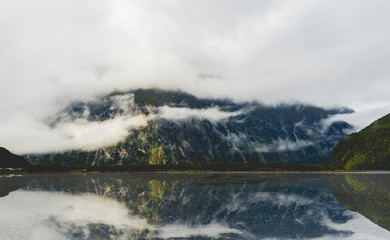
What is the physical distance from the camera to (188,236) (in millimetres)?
50125

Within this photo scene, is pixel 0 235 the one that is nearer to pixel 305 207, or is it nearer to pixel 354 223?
pixel 354 223

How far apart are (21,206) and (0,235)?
4193 cm

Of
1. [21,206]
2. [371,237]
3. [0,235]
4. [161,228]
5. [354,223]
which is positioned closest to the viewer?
[371,237]

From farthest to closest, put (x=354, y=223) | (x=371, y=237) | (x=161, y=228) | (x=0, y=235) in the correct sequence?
(x=354, y=223), (x=161, y=228), (x=0, y=235), (x=371, y=237)

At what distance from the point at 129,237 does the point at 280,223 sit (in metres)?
30.7

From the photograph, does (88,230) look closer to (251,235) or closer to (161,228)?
(161,228)

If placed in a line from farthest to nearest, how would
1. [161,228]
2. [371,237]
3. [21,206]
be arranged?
[21,206]
[161,228]
[371,237]

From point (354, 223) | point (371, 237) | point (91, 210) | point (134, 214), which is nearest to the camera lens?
point (371, 237)

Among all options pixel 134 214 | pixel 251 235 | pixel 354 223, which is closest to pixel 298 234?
pixel 251 235

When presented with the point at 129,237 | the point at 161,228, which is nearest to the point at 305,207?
the point at 161,228

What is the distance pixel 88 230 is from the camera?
5812 centimetres

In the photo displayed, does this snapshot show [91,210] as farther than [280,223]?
Yes

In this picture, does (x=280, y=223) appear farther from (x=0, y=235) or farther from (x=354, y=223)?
(x=0, y=235)

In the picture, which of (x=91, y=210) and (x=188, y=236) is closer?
(x=188, y=236)
